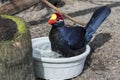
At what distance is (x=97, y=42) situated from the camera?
4785 mm

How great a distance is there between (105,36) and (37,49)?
59.1 inches

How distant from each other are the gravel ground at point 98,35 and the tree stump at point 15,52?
0.88 metres

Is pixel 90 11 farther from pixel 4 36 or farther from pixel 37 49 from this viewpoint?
pixel 4 36

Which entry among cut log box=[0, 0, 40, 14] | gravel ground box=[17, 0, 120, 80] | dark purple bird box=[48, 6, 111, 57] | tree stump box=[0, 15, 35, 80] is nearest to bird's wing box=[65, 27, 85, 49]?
dark purple bird box=[48, 6, 111, 57]

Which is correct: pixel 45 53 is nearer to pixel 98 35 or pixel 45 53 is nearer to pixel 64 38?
pixel 64 38

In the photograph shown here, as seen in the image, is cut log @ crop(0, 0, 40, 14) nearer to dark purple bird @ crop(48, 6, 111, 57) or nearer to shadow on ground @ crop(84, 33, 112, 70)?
shadow on ground @ crop(84, 33, 112, 70)

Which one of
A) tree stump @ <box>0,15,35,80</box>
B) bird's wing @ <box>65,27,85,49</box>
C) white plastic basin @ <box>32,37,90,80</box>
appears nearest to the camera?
tree stump @ <box>0,15,35,80</box>

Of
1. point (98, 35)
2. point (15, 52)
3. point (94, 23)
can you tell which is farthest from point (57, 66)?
point (98, 35)

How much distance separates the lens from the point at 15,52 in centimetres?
302

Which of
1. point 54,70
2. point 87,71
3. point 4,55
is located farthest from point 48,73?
point 4,55

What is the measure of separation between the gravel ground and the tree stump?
2.88ft

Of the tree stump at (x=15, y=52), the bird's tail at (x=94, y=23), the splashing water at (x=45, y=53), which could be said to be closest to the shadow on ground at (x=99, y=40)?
the bird's tail at (x=94, y=23)

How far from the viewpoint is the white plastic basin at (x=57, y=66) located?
11.6ft

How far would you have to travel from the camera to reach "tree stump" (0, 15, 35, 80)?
2994 mm
